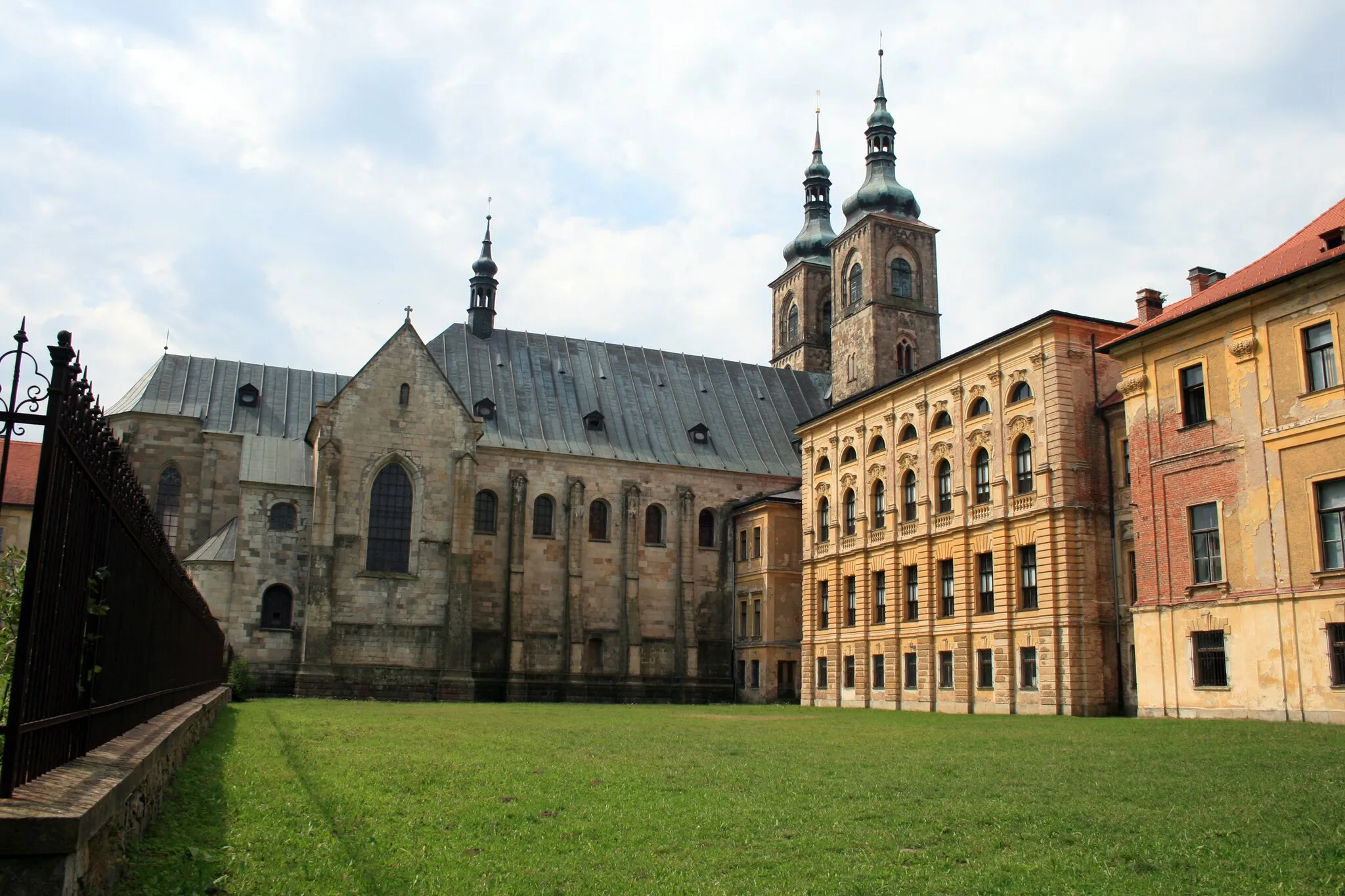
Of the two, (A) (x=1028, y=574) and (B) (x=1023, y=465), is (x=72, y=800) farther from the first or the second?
(B) (x=1023, y=465)

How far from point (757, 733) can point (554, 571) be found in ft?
109

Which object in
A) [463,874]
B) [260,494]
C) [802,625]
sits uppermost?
[260,494]

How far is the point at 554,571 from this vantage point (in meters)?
57.7

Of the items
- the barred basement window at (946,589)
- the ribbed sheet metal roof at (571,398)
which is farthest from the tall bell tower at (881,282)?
the barred basement window at (946,589)

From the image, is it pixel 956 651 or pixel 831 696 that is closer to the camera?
pixel 956 651

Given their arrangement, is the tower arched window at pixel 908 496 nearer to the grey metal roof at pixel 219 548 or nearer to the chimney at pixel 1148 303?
the chimney at pixel 1148 303

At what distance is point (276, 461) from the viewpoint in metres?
53.2

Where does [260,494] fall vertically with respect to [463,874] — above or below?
above

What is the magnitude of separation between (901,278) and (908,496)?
26937 millimetres

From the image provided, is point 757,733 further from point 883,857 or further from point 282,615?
point 282,615

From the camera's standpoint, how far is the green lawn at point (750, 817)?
29.0 feet

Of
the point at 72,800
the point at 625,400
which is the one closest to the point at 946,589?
the point at 625,400

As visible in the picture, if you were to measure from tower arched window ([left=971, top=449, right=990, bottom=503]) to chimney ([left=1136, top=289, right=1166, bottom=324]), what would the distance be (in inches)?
328

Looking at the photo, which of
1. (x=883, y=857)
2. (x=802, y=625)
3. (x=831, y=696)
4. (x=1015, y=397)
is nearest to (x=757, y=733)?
(x=883, y=857)
